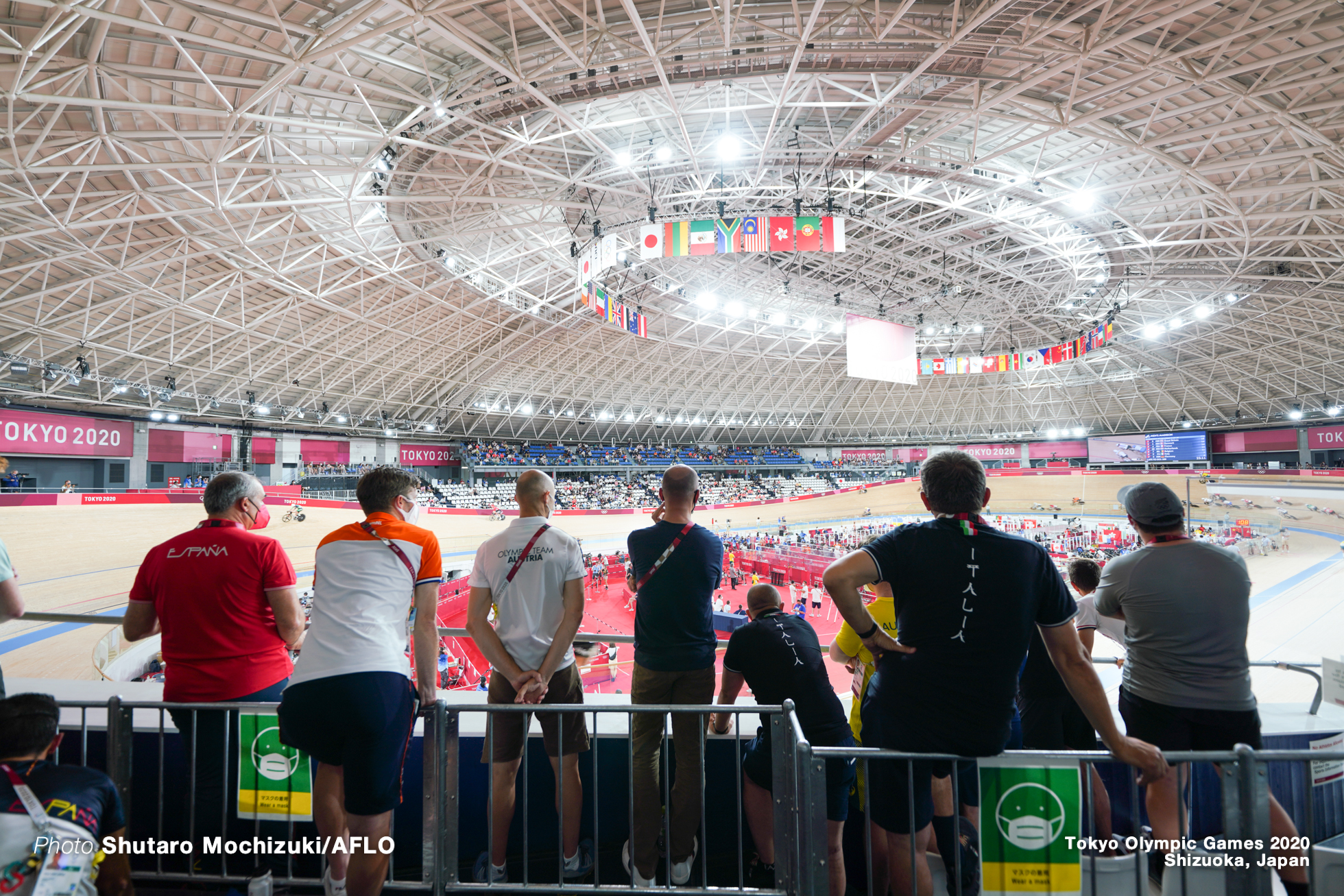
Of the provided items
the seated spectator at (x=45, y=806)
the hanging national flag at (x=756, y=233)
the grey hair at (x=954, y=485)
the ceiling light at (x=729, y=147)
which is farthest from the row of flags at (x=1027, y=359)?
the seated spectator at (x=45, y=806)

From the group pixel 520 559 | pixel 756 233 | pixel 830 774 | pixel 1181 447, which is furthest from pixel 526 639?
pixel 1181 447

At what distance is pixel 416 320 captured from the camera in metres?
26.4

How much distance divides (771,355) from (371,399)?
982 inches

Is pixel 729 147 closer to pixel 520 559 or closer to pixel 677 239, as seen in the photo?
pixel 677 239

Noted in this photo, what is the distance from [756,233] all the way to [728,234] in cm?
65

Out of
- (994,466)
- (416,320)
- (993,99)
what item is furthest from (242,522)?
(994,466)

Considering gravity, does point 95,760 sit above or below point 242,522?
below

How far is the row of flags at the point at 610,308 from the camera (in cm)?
1644

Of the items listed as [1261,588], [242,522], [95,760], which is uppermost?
[242,522]

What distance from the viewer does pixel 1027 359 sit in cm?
2431

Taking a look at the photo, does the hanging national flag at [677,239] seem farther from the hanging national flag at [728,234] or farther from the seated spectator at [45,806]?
the seated spectator at [45,806]

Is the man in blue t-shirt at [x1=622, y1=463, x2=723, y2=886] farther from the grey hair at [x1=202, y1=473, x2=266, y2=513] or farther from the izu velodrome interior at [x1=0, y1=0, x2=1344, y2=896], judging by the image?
the grey hair at [x1=202, y1=473, x2=266, y2=513]

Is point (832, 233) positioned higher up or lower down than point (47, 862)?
higher up

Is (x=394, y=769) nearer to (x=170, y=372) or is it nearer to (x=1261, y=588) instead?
(x=1261, y=588)
